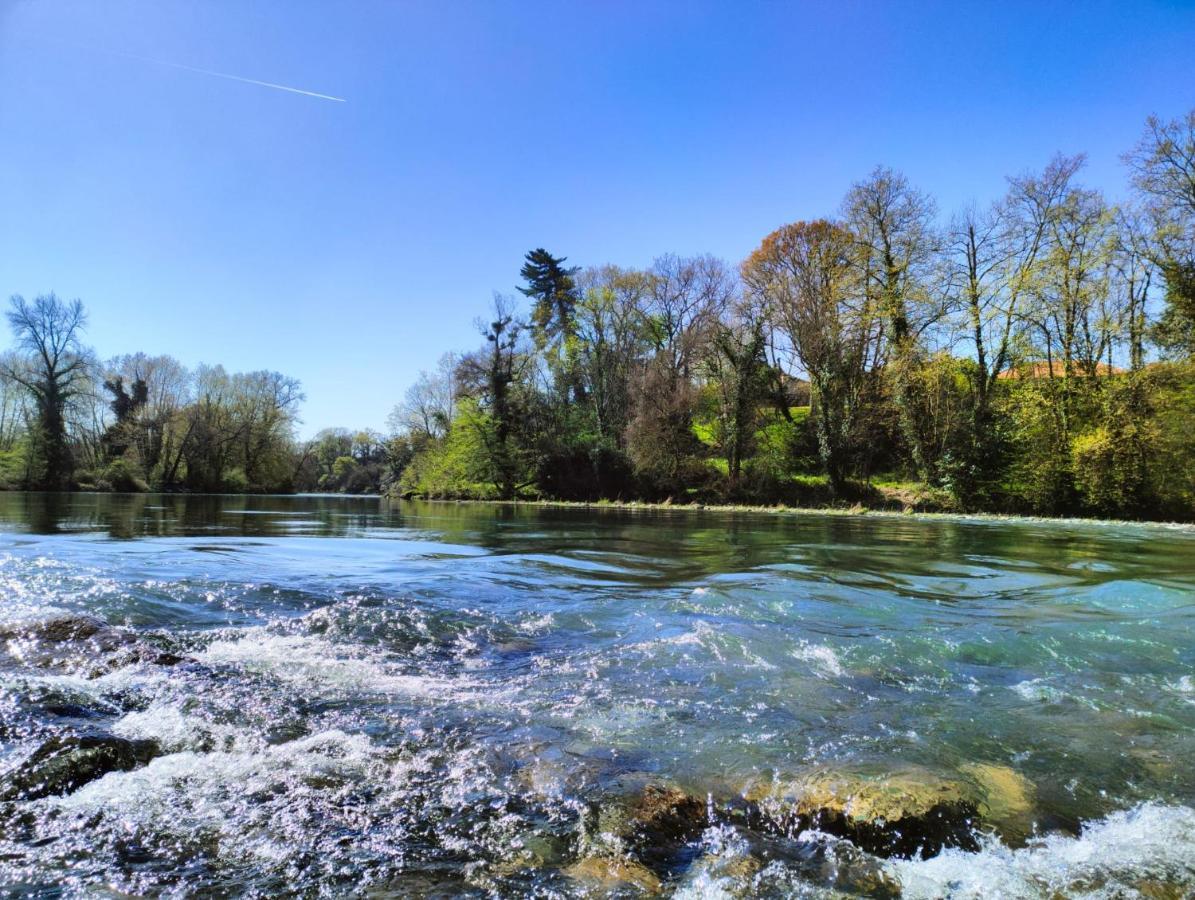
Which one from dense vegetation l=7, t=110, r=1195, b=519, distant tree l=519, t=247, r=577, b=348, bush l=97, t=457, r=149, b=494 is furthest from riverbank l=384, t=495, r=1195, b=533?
bush l=97, t=457, r=149, b=494

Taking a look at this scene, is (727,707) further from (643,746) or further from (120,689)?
(120,689)

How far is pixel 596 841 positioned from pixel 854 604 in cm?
597

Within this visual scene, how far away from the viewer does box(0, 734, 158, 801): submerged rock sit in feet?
9.75

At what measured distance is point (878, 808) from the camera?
2865mm

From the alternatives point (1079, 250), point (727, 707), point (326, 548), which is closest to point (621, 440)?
point (1079, 250)

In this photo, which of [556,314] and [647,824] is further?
[556,314]

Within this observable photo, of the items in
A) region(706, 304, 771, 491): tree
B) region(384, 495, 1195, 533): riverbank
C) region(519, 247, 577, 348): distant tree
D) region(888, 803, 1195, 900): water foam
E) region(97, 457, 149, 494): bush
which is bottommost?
region(384, 495, 1195, 533): riverbank

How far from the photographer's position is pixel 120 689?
172 inches

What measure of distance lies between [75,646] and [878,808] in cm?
625

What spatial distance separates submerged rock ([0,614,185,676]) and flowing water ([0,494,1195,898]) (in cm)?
4

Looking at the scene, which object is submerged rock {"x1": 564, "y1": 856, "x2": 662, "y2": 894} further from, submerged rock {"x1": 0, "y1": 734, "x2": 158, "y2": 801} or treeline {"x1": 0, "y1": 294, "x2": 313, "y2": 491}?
treeline {"x1": 0, "y1": 294, "x2": 313, "y2": 491}

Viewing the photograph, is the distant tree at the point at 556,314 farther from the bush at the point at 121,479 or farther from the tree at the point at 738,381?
the bush at the point at 121,479

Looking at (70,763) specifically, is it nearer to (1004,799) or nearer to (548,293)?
(1004,799)

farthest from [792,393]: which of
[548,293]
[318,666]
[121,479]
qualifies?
[121,479]
